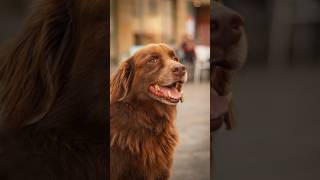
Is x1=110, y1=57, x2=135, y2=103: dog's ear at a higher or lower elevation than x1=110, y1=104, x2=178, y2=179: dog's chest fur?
higher

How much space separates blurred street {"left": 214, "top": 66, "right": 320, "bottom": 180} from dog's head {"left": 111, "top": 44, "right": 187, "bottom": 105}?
16.5 inches

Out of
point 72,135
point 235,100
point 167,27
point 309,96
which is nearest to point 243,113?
point 235,100

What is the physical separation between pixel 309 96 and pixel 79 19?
1641 millimetres

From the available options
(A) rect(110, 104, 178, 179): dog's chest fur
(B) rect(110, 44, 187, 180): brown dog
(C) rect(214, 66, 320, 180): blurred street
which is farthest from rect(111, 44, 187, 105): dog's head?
(C) rect(214, 66, 320, 180): blurred street

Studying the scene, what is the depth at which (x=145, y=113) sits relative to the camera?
328 cm

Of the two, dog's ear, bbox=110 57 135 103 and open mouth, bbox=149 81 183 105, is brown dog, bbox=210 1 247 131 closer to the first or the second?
open mouth, bbox=149 81 183 105

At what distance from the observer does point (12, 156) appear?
3395 millimetres

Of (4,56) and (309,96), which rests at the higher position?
(4,56)

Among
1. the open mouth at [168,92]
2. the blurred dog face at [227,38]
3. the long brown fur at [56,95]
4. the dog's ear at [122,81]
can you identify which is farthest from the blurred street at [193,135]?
the long brown fur at [56,95]

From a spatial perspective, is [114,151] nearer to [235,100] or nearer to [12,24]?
[235,100]

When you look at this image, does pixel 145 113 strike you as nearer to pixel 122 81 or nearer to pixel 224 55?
pixel 122 81

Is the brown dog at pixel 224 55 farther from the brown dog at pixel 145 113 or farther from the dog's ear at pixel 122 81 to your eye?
the dog's ear at pixel 122 81

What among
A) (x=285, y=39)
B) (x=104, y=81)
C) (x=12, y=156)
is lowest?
(x=12, y=156)

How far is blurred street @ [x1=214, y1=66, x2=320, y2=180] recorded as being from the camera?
3.36 m
